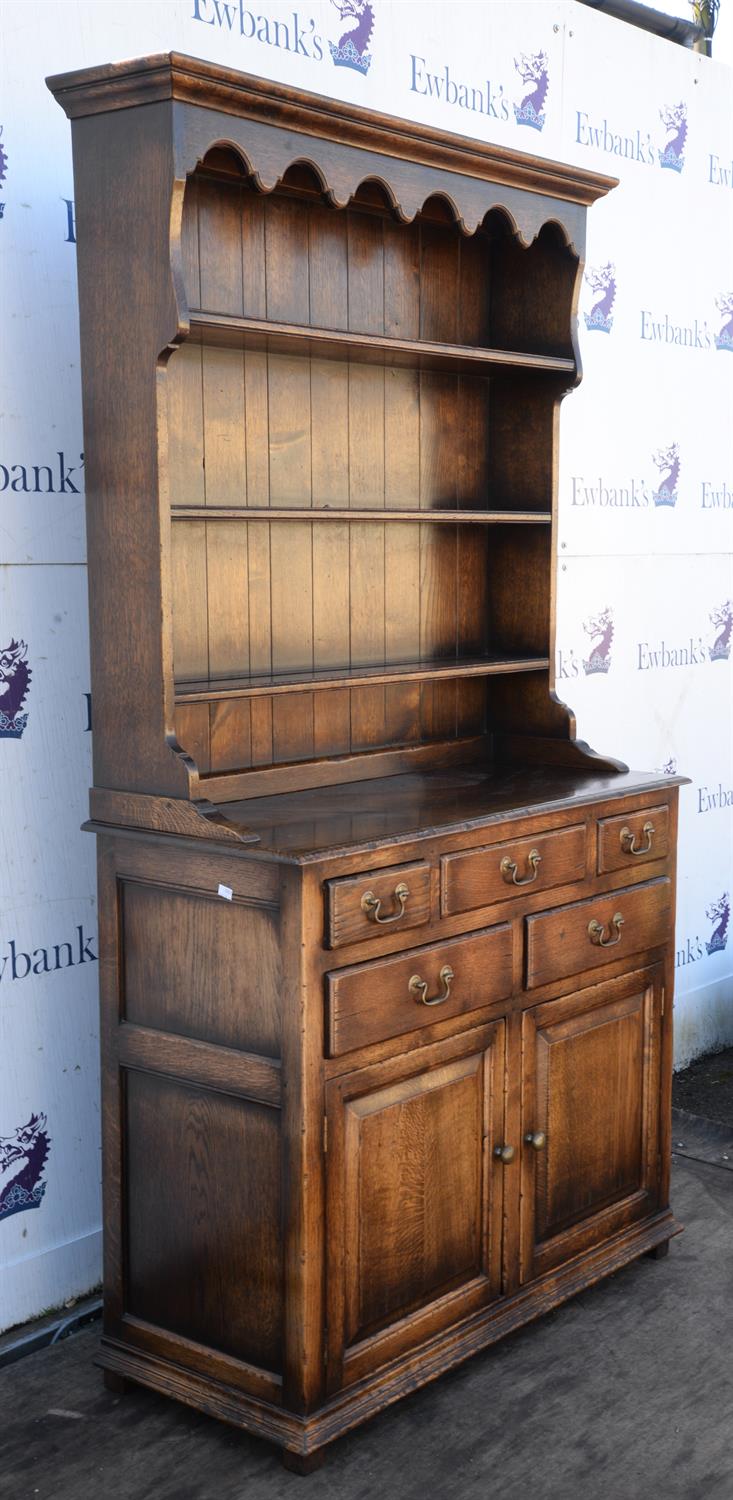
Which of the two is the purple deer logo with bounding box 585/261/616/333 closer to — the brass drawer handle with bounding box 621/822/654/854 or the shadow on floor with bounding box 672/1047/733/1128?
the brass drawer handle with bounding box 621/822/654/854

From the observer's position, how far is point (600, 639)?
14.0ft

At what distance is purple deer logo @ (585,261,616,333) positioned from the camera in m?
4.09

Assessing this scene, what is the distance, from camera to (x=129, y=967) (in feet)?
9.07

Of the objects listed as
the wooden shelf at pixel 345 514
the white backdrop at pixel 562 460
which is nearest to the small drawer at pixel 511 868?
the wooden shelf at pixel 345 514

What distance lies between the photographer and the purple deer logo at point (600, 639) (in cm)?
423

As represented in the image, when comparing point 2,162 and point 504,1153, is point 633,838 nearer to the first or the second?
point 504,1153

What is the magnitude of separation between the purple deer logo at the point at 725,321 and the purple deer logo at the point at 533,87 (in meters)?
0.93

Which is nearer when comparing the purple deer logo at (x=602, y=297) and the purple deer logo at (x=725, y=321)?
the purple deer logo at (x=602, y=297)

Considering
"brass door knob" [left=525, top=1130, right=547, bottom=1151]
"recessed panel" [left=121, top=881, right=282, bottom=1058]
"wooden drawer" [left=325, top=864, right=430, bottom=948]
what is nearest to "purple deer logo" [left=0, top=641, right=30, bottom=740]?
"recessed panel" [left=121, top=881, right=282, bottom=1058]

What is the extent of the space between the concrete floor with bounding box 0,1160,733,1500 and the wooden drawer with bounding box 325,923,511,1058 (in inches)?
28.4

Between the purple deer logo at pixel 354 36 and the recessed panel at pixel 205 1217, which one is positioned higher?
the purple deer logo at pixel 354 36

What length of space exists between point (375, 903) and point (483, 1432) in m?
0.99

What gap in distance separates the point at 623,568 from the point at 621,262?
2.74ft

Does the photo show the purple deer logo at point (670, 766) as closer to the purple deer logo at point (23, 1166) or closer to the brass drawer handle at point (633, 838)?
the brass drawer handle at point (633, 838)
